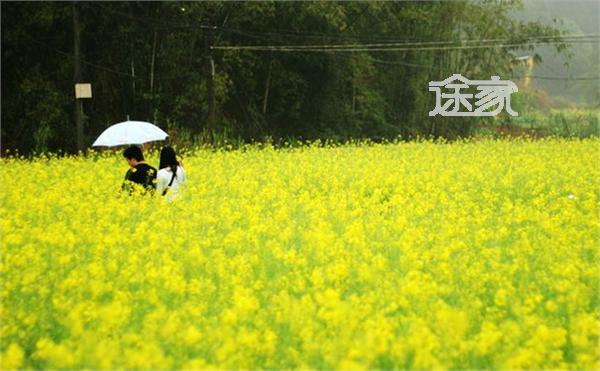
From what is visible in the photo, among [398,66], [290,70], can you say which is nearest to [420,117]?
[398,66]

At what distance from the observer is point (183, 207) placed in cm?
933

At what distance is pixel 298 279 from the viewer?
6219 millimetres

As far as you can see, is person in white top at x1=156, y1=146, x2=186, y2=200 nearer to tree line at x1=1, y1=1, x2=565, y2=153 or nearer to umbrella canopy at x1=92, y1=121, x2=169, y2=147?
umbrella canopy at x1=92, y1=121, x2=169, y2=147

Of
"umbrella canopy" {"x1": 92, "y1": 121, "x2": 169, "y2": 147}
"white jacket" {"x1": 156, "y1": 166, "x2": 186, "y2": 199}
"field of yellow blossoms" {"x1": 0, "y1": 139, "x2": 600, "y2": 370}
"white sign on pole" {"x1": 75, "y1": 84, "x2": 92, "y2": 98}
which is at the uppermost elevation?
"white sign on pole" {"x1": 75, "y1": 84, "x2": 92, "y2": 98}

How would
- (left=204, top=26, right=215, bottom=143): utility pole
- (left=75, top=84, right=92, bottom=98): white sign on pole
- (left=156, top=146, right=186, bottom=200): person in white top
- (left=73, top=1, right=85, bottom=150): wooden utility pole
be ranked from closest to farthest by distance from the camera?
1. (left=156, top=146, right=186, bottom=200): person in white top
2. (left=75, top=84, right=92, bottom=98): white sign on pole
3. (left=73, top=1, right=85, bottom=150): wooden utility pole
4. (left=204, top=26, right=215, bottom=143): utility pole

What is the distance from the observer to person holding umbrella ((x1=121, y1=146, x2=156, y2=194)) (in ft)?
30.7

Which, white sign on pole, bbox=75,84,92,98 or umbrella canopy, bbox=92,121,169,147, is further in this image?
white sign on pole, bbox=75,84,92,98

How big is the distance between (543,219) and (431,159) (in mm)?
7866

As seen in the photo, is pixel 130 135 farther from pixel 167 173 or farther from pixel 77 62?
pixel 77 62

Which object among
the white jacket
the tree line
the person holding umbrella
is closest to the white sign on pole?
the tree line

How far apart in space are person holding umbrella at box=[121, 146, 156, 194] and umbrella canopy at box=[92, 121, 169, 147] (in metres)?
2.63

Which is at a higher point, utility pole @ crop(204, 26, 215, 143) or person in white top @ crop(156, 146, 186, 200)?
utility pole @ crop(204, 26, 215, 143)
